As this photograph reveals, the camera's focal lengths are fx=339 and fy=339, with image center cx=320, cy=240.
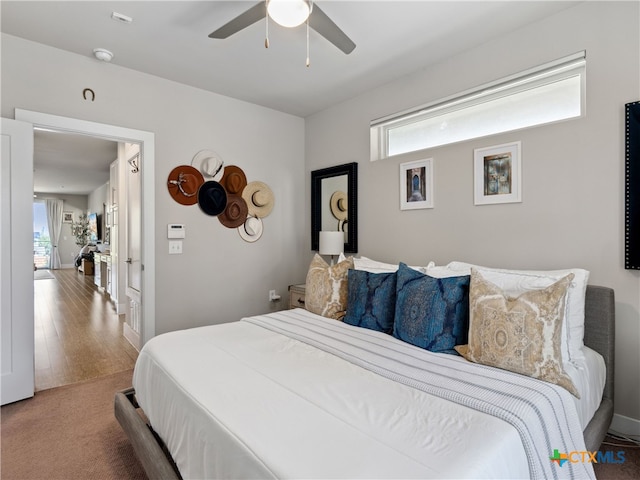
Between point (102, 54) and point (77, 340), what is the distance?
3.15 metres

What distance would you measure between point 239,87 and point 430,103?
1.86 m

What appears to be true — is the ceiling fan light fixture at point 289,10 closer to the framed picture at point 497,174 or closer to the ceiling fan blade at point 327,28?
the ceiling fan blade at point 327,28

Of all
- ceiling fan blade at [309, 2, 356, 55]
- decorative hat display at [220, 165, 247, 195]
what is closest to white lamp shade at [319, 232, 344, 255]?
decorative hat display at [220, 165, 247, 195]

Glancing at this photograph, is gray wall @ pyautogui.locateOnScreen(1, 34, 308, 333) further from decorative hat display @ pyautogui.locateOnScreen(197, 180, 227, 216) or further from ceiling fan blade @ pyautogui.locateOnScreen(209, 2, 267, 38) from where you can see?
ceiling fan blade @ pyautogui.locateOnScreen(209, 2, 267, 38)

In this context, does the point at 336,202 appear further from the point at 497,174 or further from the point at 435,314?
the point at 435,314

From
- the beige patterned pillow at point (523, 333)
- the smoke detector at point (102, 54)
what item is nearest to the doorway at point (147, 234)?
the smoke detector at point (102, 54)

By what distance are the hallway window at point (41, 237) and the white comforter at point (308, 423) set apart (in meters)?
12.7

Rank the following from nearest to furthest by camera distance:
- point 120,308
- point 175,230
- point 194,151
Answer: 1. point 175,230
2. point 194,151
3. point 120,308

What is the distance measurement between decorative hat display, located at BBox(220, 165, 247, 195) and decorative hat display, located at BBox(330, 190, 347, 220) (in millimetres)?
1029

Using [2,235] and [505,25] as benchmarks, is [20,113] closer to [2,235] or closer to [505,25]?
[2,235]

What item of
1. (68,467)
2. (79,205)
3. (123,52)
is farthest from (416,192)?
(79,205)

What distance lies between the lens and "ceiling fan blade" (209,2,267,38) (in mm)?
1824

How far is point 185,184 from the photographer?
3350 mm

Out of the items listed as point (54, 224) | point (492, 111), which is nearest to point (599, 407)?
point (492, 111)
